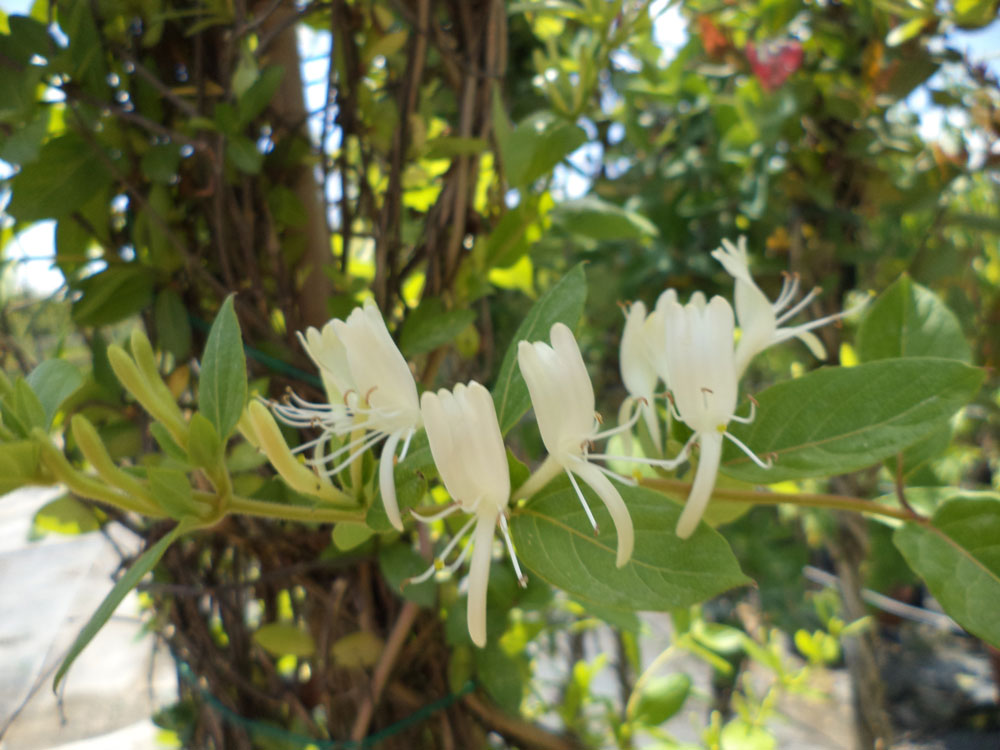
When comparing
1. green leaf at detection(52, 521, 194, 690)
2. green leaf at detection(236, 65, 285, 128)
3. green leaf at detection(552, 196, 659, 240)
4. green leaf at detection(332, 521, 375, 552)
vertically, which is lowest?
green leaf at detection(332, 521, 375, 552)

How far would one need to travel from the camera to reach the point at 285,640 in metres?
0.51

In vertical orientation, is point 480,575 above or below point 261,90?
below

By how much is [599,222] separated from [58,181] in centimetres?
37

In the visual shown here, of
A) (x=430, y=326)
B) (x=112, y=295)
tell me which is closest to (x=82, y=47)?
(x=112, y=295)

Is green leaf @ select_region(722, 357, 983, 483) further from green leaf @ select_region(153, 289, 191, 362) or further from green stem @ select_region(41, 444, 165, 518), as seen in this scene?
green leaf @ select_region(153, 289, 191, 362)

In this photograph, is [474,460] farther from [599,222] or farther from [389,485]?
[599,222]

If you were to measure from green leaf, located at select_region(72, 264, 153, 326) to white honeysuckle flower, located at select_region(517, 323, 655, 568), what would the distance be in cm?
38

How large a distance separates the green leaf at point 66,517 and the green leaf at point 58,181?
0.20 meters

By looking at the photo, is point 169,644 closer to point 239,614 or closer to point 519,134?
point 239,614

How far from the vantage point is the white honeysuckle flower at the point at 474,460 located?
0.20 m

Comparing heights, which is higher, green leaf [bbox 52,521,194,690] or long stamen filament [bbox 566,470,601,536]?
long stamen filament [bbox 566,470,601,536]

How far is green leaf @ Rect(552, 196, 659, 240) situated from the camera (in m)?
0.52

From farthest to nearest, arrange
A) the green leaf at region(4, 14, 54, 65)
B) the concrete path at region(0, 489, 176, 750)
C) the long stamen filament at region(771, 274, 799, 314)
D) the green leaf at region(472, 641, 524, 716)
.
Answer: the concrete path at region(0, 489, 176, 750), the green leaf at region(472, 641, 524, 716), the green leaf at region(4, 14, 54, 65), the long stamen filament at region(771, 274, 799, 314)

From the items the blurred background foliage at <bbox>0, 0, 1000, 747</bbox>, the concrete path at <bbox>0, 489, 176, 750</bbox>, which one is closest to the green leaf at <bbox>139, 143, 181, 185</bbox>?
the blurred background foliage at <bbox>0, 0, 1000, 747</bbox>
